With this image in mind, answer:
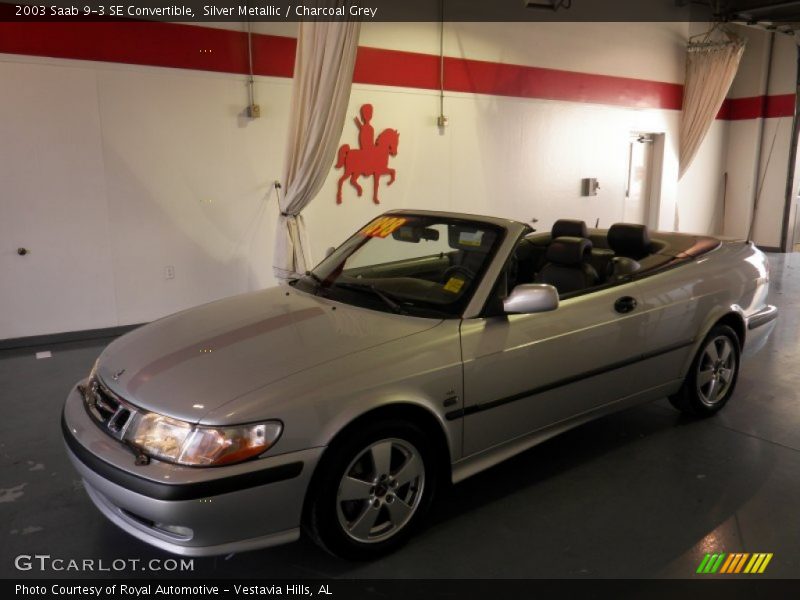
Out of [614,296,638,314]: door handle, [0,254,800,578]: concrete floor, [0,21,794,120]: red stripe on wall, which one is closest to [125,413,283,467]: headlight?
[0,254,800,578]: concrete floor

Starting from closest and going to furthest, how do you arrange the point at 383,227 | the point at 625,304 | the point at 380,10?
the point at 625,304, the point at 383,227, the point at 380,10

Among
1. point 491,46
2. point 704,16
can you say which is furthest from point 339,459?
point 704,16

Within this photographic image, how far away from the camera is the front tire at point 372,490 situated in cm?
219

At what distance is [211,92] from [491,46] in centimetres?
360

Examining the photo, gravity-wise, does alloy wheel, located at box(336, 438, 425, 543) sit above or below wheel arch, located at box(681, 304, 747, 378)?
below

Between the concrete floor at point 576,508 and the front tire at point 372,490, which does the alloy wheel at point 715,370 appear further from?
the front tire at point 372,490

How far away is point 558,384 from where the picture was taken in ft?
9.28

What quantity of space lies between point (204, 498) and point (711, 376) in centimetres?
302

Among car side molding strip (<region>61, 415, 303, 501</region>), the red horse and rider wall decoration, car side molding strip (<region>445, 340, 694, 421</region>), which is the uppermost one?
the red horse and rider wall decoration

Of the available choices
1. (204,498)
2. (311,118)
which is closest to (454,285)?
(204,498)

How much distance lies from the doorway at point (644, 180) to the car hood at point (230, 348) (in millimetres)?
8175

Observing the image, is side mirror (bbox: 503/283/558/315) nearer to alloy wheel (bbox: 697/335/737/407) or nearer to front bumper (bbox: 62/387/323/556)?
front bumper (bbox: 62/387/323/556)

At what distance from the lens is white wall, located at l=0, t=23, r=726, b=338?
5164 mm

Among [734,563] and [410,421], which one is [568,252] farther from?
[734,563]
